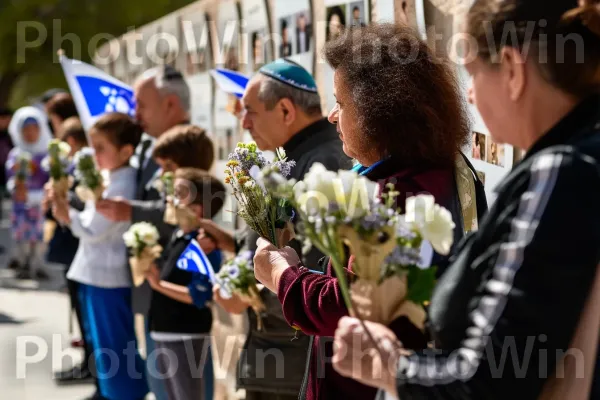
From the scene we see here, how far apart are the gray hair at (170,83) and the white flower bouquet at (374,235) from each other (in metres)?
4.18

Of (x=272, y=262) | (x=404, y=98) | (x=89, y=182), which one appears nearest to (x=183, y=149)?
(x=89, y=182)

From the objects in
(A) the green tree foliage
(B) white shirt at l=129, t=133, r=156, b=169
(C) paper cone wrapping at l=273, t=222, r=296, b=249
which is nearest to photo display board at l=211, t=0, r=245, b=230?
(B) white shirt at l=129, t=133, r=156, b=169

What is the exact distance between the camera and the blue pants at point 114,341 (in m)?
6.05

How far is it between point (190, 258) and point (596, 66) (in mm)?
3068

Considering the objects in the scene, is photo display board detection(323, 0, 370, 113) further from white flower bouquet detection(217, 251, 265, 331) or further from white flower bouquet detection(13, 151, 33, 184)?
white flower bouquet detection(13, 151, 33, 184)

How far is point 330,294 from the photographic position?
241cm

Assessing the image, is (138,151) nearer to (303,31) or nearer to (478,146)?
(303,31)

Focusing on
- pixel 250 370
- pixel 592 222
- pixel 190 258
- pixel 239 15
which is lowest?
pixel 250 370

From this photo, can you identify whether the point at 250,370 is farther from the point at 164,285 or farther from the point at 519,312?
the point at 519,312

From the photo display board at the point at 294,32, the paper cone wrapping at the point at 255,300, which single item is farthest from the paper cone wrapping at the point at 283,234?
the photo display board at the point at 294,32

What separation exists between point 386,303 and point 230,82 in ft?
10.5

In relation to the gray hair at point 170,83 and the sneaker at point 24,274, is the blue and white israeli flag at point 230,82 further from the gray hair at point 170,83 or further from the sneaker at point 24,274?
the sneaker at point 24,274

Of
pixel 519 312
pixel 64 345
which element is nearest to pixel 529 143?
pixel 519 312

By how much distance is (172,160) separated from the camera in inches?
209
